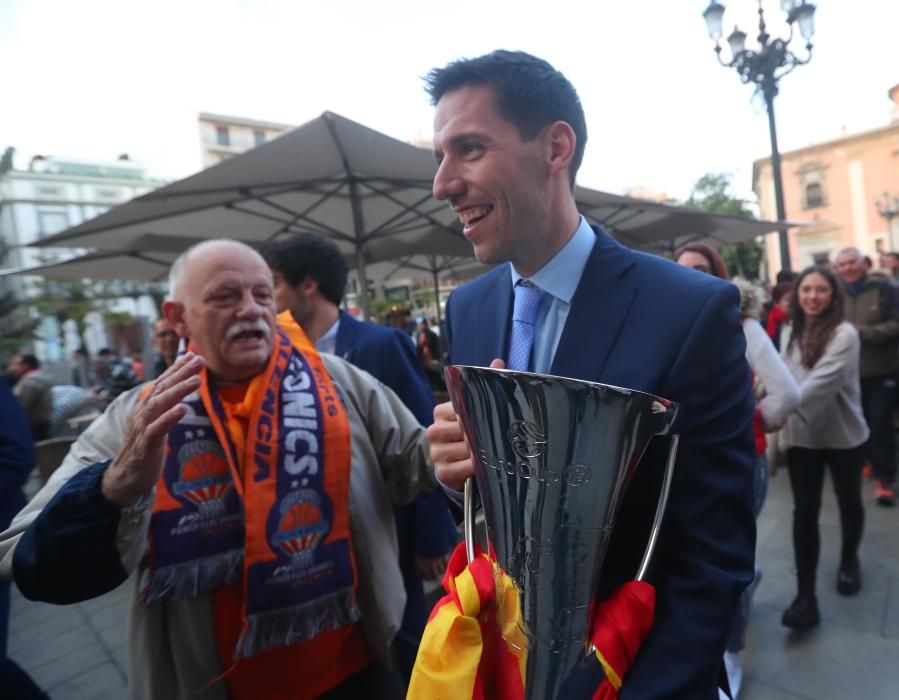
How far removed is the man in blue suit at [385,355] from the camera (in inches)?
83.4

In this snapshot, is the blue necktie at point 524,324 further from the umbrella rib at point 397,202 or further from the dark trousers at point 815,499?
the umbrella rib at point 397,202

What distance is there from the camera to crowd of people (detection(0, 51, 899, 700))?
0.95 meters

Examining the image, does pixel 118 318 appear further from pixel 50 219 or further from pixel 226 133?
pixel 226 133

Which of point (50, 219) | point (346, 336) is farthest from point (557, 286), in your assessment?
point (50, 219)

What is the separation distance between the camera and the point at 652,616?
921mm

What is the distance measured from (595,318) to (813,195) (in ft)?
148

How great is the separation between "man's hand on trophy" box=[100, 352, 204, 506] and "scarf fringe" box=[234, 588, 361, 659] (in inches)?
18.6

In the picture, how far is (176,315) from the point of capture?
168 centimetres

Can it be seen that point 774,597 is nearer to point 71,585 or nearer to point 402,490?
point 402,490

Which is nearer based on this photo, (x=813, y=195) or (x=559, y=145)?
(x=559, y=145)


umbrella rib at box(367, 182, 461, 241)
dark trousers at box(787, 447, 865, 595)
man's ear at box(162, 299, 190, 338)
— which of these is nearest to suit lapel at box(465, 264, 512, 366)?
man's ear at box(162, 299, 190, 338)

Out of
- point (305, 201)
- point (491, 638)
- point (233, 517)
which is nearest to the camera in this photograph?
point (491, 638)

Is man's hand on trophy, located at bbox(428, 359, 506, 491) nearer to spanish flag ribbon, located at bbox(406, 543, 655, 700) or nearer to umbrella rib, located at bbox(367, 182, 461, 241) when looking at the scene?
spanish flag ribbon, located at bbox(406, 543, 655, 700)

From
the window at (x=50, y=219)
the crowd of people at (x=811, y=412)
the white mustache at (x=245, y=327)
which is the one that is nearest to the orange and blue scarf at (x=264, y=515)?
the white mustache at (x=245, y=327)
